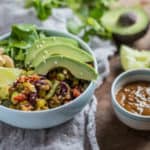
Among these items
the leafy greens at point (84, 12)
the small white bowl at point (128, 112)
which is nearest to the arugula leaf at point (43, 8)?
the leafy greens at point (84, 12)

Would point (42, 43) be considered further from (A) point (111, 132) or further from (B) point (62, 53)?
(A) point (111, 132)

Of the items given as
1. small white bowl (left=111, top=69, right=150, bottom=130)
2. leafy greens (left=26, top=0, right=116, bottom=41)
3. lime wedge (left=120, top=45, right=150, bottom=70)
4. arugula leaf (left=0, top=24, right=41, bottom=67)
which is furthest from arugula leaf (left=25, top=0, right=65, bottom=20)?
small white bowl (left=111, top=69, right=150, bottom=130)

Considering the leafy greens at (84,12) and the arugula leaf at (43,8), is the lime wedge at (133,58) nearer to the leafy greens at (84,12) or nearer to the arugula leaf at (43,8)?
the leafy greens at (84,12)

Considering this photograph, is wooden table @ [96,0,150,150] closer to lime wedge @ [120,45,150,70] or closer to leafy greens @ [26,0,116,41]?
lime wedge @ [120,45,150,70]

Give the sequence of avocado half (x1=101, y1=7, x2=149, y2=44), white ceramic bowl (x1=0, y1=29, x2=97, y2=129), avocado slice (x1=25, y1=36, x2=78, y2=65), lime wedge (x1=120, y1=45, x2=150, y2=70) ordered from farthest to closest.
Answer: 1. avocado half (x1=101, y1=7, x2=149, y2=44)
2. lime wedge (x1=120, y1=45, x2=150, y2=70)
3. avocado slice (x1=25, y1=36, x2=78, y2=65)
4. white ceramic bowl (x1=0, y1=29, x2=97, y2=129)

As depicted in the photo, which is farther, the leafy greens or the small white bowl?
the leafy greens

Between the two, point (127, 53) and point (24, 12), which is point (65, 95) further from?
point (24, 12)

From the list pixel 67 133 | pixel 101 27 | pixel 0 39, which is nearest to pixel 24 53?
pixel 0 39

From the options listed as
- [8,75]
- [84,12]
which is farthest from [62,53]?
[84,12]
